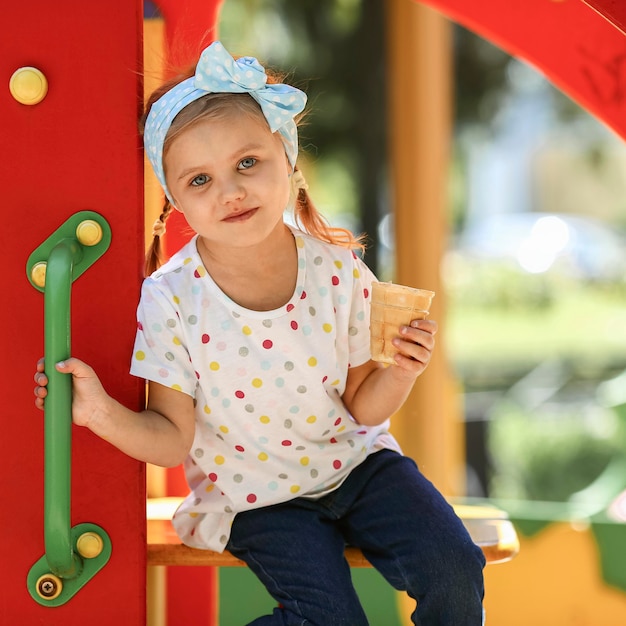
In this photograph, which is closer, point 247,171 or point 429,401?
point 247,171

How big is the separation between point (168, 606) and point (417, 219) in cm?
224

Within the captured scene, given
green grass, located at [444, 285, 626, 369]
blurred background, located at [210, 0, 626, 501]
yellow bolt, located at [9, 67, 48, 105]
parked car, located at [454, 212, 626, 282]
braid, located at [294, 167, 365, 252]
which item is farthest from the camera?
parked car, located at [454, 212, 626, 282]

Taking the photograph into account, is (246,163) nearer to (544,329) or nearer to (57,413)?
(57,413)

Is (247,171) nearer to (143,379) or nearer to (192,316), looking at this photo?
(192,316)

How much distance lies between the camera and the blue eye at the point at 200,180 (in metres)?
1.88

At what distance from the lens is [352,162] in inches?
303

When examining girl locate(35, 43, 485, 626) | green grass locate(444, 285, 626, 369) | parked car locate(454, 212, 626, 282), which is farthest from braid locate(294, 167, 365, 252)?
parked car locate(454, 212, 626, 282)

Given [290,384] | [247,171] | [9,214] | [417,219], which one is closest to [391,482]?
[290,384]

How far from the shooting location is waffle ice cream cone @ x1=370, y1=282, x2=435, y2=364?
1848 mm

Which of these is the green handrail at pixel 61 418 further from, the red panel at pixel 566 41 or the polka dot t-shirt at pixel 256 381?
the red panel at pixel 566 41

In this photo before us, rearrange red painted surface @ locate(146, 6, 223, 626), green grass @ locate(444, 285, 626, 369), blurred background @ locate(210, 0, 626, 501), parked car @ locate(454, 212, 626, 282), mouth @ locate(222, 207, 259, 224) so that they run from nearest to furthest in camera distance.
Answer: mouth @ locate(222, 207, 259, 224) → red painted surface @ locate(146, 6, 223, 626) → blurred background @ locate(210, 0, 626, 501) → green grass @ locate(444, 285, 626, 369) → parked car @ locate(454, 212, 626, 282)

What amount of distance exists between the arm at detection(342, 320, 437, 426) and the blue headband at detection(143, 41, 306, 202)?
0.48m

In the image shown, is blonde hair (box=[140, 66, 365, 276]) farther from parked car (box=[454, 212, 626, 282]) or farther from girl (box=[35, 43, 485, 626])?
parked car (box=[454, 212, 626, 282])

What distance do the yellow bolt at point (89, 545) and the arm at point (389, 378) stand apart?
1.97 ft
